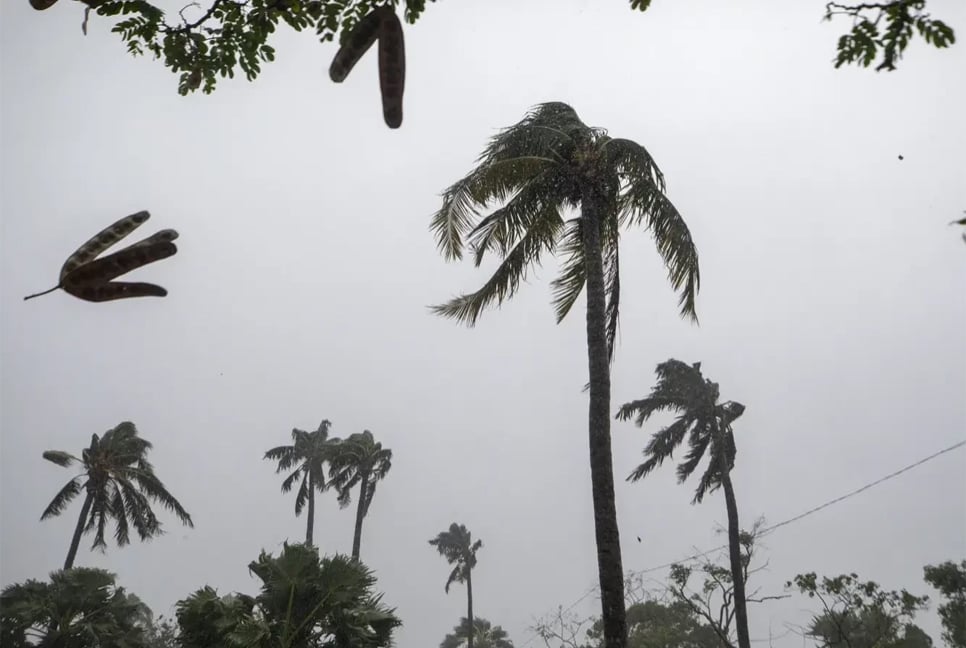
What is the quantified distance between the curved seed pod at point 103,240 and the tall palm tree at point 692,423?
24402 mm

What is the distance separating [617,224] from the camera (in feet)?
39.1

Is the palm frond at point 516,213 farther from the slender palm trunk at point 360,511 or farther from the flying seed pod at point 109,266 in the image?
the slender palm trunk at point 360,511

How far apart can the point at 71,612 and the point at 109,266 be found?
19.2m

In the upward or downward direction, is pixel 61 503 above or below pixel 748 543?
above

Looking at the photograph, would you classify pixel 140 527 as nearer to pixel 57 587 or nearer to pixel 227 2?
pixel 57 587

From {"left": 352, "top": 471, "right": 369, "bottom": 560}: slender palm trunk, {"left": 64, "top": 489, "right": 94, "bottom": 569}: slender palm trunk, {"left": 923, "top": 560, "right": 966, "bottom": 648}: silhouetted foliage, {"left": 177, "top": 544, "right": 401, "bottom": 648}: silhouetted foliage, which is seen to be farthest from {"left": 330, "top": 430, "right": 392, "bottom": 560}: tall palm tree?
{"left": 923, "top": 560, "right": 966, "bottom": 648}: silhouetted foliage

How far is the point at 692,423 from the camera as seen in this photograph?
24828 mm

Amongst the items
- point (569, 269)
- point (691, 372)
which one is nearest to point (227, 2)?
point (569, 269)

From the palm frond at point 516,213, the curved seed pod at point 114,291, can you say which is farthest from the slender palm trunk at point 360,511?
the curved seed pod at point 114,291

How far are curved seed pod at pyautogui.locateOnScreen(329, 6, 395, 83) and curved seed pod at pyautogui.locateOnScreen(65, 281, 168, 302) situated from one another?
1.01 meters

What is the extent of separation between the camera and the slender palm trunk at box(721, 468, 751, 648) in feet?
66.0

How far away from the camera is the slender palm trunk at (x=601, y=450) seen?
762 centimetres

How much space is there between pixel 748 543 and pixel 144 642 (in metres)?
24.5

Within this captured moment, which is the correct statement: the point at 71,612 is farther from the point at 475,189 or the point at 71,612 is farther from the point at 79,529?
the point at 475,189
